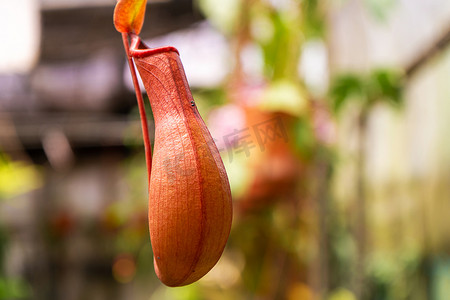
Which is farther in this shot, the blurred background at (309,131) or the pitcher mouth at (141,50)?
the blurred background at (309,131)

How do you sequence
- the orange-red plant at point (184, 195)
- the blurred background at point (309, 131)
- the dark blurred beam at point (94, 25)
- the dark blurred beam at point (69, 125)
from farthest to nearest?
the dark blurred beam at point (69, 125), the dark blurred beam at point (94, 25), the blurred background at point (309, 131), the orange-red plant at point (184, 195)

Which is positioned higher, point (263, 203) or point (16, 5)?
point (16, 5)

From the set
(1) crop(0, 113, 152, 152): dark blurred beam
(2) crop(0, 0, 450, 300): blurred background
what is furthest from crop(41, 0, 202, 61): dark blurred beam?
(1) crop(0, 113, 152, 152): dark blurred beam

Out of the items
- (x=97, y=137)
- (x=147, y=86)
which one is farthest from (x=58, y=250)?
(x=147, y=86)

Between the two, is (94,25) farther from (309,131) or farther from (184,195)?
(184,195)

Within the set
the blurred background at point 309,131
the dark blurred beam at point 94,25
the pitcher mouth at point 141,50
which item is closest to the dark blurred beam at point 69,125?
the blurred background at point 309,131

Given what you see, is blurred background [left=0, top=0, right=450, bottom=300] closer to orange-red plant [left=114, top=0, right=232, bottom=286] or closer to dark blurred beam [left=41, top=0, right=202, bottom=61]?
dark blurred beam [left=41, top=0, right=202, bottom=61]

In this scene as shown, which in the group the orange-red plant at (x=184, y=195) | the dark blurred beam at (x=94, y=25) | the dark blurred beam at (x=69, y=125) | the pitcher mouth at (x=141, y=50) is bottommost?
the dark blurred beam at (x=69, y=125)

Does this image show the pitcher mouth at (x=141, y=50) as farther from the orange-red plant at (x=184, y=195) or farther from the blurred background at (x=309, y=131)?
the blurred background at (x=309, y=131)

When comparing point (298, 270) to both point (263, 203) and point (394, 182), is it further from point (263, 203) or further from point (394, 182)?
point (263, 203)
